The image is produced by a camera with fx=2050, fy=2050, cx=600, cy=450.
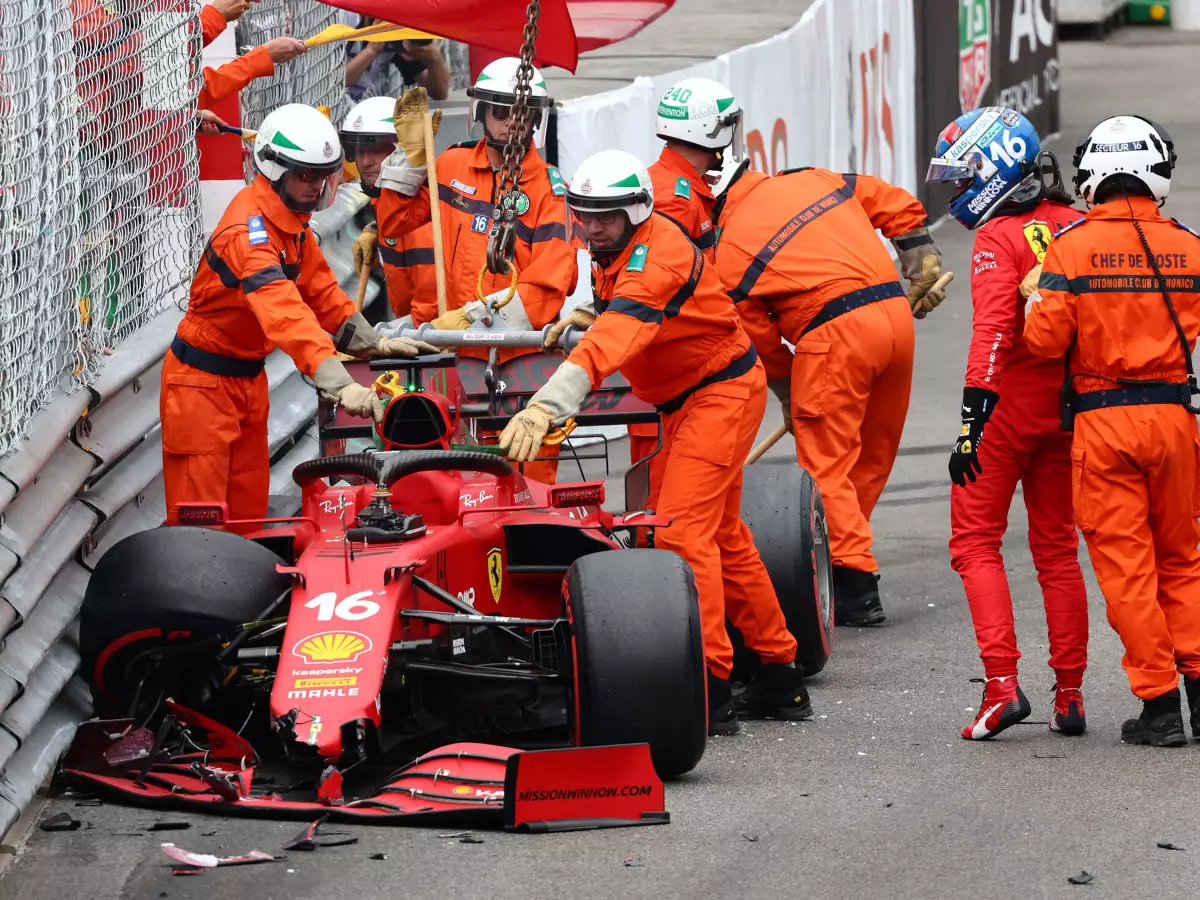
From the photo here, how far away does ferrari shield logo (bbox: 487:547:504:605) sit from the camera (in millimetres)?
6566

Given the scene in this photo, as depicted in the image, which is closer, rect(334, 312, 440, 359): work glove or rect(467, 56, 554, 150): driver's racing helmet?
rect(334, 312, 440, 359): work glove

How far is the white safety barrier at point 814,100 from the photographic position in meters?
11.9

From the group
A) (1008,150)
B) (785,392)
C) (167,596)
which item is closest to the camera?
(167,596)

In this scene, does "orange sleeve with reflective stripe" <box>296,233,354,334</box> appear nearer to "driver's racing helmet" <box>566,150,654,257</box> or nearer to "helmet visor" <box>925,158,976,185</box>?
"driver's racing helmet" <box>566,150,654,257</box>

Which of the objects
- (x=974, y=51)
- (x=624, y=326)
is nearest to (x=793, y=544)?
(x=624, y=326)

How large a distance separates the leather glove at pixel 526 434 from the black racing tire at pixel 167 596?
2.60ft

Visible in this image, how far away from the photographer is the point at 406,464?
6.37 metres

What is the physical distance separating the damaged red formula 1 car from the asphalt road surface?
332 millimetres

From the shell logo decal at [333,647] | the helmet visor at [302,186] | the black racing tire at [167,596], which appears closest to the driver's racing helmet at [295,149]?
the helmet visor at [302,186]

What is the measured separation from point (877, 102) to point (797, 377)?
371 inches

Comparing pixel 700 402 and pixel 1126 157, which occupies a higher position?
pixel 1126 157

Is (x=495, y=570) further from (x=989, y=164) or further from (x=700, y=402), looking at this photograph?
(x=989, y=164)

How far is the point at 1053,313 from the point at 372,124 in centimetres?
394

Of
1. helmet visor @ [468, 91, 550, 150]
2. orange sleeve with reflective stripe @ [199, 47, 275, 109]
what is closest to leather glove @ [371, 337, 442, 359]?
helmet visor @ [468, 91, 550, 150]
